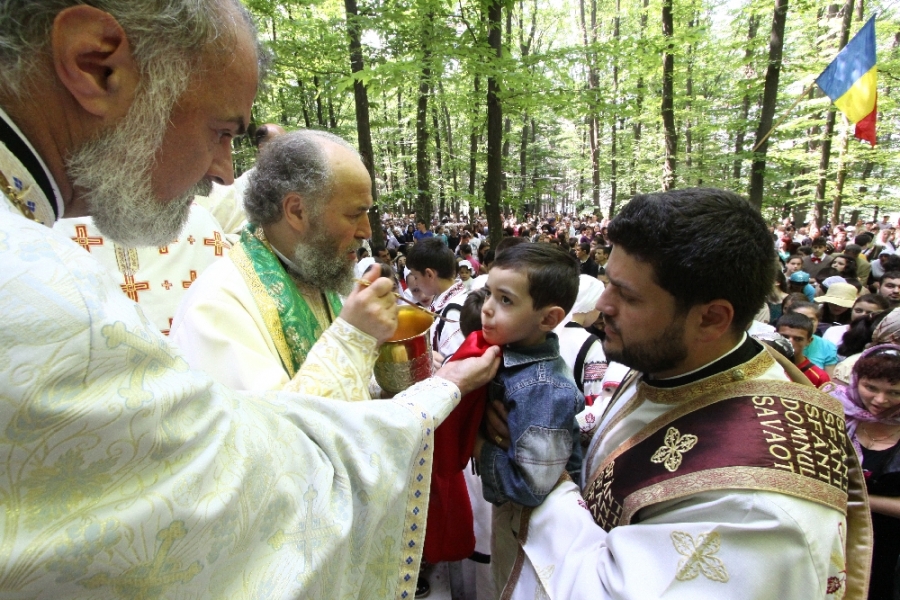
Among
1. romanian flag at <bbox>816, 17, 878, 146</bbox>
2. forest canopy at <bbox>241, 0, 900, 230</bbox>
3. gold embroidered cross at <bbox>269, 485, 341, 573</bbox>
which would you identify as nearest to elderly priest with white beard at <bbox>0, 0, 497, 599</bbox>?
gold embroidered cross at <bbox>269, 485, 341, 573</bbox>

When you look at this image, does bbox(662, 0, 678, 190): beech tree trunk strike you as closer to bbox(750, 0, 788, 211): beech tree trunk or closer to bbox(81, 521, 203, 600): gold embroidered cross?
bbox(750, 0, 788, 211): beech tree trunk

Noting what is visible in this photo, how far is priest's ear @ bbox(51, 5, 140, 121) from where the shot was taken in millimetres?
976

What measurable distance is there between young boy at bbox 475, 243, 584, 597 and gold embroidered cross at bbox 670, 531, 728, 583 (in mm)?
563

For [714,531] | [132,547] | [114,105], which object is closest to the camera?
[132,547]

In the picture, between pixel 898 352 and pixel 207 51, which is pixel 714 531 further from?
pixel 898 352

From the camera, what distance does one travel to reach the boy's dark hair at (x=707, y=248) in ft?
5.16

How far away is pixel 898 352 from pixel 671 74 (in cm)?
1195

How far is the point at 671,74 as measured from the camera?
12.7 metres

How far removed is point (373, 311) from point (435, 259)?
3.53 m

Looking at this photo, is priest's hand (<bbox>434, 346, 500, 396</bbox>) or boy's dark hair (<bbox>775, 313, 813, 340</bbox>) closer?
priest's hand (<bbox>434, 346, 500, 396</bbox>)

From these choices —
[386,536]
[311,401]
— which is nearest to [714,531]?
[386,536]

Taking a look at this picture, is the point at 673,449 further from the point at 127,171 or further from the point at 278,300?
the point at 127,171

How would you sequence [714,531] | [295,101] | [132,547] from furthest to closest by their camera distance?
[295,101] < [714,531] < [132,547]

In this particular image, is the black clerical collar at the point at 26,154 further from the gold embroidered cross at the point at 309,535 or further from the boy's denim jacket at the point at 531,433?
the boy's denim jacket at the point at 531,433
